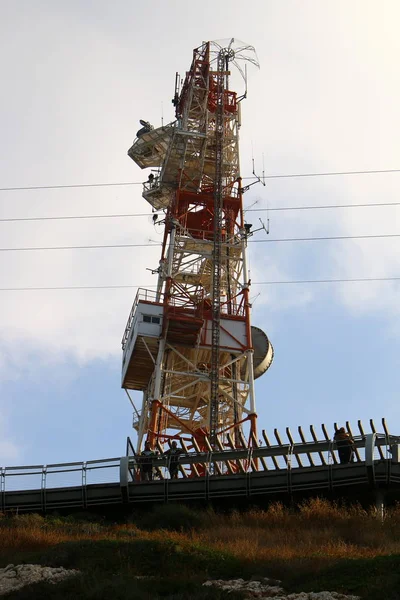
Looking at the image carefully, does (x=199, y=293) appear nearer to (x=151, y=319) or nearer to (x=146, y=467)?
(x=151, y=319)

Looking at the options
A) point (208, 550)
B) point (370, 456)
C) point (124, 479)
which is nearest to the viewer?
point (208, 550)

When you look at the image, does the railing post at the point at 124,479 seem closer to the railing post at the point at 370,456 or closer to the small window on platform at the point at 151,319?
the railing post at the point at 370,456

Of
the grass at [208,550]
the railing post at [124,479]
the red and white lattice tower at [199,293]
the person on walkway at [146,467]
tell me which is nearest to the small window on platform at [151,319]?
the red and white lattice tower at [199,293]

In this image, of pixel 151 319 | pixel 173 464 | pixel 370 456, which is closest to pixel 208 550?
pixel 370 456

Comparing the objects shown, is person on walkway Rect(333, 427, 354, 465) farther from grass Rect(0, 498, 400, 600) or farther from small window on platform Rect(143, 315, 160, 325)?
small window on platform Rect(143, 315, 160, 325)

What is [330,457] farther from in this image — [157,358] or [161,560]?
[157,358]

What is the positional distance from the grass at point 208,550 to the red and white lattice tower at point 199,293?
1505 centimetres

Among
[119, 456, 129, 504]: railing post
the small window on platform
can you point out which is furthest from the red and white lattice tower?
[119, 456, 129, 504]: railing post

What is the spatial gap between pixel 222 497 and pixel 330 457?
4633 mm

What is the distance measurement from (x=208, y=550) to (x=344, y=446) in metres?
10.8

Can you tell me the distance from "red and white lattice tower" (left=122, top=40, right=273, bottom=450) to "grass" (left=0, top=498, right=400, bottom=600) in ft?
49.4

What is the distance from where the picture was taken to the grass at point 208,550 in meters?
29.3

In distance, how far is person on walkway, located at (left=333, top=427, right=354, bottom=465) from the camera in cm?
4236

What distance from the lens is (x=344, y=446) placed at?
1666 inches
